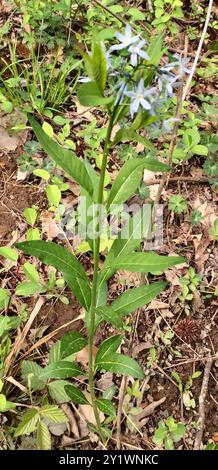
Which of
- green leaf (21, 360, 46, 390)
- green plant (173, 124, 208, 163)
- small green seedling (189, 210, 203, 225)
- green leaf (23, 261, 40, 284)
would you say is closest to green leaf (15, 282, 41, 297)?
green leaf (23, 261, 40, 284)

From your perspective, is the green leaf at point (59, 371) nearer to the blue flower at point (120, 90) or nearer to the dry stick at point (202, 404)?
the dry stick at point (202, 404)

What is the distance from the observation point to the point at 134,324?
2.34m

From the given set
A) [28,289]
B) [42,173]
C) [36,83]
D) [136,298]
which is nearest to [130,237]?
[136,298]

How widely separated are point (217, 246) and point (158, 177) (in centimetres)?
55

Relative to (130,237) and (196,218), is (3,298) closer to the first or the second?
(130,237)

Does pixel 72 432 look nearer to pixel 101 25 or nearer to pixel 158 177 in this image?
pixel 158 177

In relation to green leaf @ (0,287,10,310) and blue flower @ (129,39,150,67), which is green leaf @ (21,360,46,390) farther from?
blue flower @ (129,39,150,67)

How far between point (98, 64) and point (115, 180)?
Answer: 474mm

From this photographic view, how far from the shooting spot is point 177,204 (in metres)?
2.76

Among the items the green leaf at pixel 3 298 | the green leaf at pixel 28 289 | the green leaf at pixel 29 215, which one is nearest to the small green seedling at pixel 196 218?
the green leaf at pixel 29 215

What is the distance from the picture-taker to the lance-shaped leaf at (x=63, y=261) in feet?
5.06

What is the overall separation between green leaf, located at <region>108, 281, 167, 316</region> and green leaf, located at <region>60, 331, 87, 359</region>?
0.55 ft

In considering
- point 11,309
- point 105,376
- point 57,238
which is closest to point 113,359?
point 105,376

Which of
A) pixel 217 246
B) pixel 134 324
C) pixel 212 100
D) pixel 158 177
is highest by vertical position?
pixel 212 100
